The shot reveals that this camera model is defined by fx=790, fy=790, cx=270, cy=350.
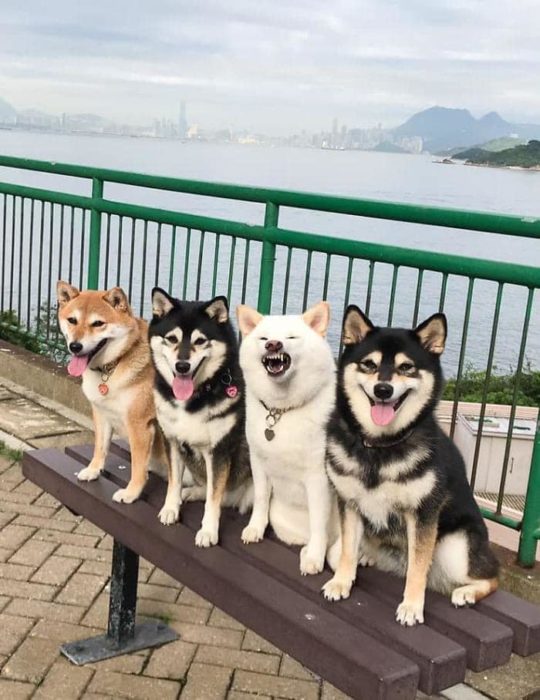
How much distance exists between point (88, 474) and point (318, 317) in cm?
126

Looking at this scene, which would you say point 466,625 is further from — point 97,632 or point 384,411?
point 97,632

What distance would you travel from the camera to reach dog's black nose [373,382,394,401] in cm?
230

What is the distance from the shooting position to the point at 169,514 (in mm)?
3049

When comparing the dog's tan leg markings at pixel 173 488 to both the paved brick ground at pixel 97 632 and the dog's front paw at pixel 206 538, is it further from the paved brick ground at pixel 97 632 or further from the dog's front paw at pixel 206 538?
the paved brick ground at pixel 97 632

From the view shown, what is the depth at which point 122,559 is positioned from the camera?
3307 millimetres

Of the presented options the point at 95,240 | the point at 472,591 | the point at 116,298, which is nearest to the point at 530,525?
the point at 472,591

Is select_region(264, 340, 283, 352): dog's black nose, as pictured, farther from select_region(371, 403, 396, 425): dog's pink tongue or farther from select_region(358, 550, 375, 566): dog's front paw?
select_region(358, 550, 375, 566): dog's front paw

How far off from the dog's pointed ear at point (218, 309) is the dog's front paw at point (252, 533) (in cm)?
78

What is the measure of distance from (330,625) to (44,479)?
1.70 metres

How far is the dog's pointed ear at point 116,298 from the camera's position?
3.45 meters

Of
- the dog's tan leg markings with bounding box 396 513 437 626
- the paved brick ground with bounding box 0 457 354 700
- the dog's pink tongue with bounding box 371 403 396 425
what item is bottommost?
the paved brick ground with bounding box 0 457 354 700

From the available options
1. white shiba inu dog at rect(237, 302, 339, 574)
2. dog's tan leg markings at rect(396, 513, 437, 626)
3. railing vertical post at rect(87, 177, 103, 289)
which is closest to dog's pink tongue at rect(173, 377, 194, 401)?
white shiba inu dog at rect(237, 302, 339, 574)

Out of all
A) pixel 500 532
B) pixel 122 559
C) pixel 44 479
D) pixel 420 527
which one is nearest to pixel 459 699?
pixel 500 532

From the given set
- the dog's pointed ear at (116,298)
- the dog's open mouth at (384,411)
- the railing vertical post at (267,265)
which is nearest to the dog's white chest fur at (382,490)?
the dog's open mouth at (384,411)
